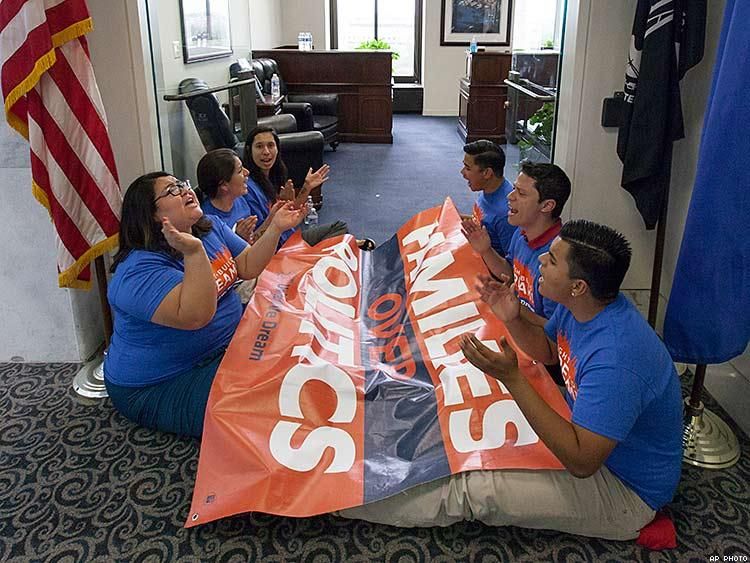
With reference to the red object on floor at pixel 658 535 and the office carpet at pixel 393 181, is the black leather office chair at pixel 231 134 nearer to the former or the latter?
the office carpet at pixel 393 181

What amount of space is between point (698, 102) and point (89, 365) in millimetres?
2828

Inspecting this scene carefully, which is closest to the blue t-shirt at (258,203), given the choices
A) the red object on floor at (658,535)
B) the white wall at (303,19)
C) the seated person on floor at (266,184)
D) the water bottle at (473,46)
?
the seated person on floor at (266,184)

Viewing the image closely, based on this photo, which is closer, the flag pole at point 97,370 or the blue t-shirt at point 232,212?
the flag pole at point 97,370

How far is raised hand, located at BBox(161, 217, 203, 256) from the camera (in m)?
1.93

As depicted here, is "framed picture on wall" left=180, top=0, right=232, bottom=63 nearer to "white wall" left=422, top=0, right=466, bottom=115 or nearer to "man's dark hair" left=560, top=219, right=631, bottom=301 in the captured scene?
"man's dark hair" left=560, top=219, right=631, bottom=301

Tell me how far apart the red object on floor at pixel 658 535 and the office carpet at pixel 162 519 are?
0.02 m

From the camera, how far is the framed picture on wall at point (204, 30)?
193 inches

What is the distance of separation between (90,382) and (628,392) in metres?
2.14

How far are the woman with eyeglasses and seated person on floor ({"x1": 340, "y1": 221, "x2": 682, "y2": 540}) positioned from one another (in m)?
0.77

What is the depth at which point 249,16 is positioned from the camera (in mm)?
7977

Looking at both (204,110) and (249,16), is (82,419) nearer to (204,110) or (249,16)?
(204,110)

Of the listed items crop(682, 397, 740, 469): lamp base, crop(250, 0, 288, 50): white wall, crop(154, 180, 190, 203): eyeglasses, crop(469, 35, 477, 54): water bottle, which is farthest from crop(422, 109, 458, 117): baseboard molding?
crop(154, 180, 190, 203): eyeglasses

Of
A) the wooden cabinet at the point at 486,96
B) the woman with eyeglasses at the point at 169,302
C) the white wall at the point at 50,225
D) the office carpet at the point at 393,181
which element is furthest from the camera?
the wooden cabinet at the point at 486,96

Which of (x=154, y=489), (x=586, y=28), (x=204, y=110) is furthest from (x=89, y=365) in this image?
(x=586, y=28)
